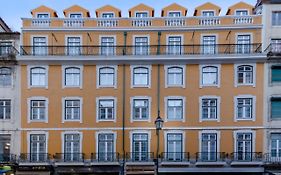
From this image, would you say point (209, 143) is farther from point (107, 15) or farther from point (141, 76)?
point (107, 15)

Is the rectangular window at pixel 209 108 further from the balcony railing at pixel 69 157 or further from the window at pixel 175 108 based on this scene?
the balcony railing at pixel 69 157

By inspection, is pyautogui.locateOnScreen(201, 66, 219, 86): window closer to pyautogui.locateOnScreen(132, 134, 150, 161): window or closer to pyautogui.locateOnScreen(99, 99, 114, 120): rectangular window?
pyautogui.locateOnScreen(132, 134, 150, 161): window

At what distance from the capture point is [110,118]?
29188mm

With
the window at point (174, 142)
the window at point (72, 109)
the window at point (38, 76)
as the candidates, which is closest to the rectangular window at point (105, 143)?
the window at point (72, 109)

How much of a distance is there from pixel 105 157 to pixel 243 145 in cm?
1064

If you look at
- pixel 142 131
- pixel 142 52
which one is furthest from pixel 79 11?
pixel 142 131

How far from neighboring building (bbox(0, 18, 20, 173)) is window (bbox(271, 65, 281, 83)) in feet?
64.7

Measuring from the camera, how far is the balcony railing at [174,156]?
28.4m

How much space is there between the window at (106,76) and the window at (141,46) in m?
2.53

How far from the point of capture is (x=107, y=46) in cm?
2975

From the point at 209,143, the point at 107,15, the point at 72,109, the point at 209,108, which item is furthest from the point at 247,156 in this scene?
the point at 107,15

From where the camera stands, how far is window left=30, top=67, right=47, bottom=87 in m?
29.2

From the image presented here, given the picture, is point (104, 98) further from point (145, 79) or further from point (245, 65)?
point (245, 65)

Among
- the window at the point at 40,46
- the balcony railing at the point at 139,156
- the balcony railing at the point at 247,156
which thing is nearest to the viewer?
the balcony railing at the point at 247,156
